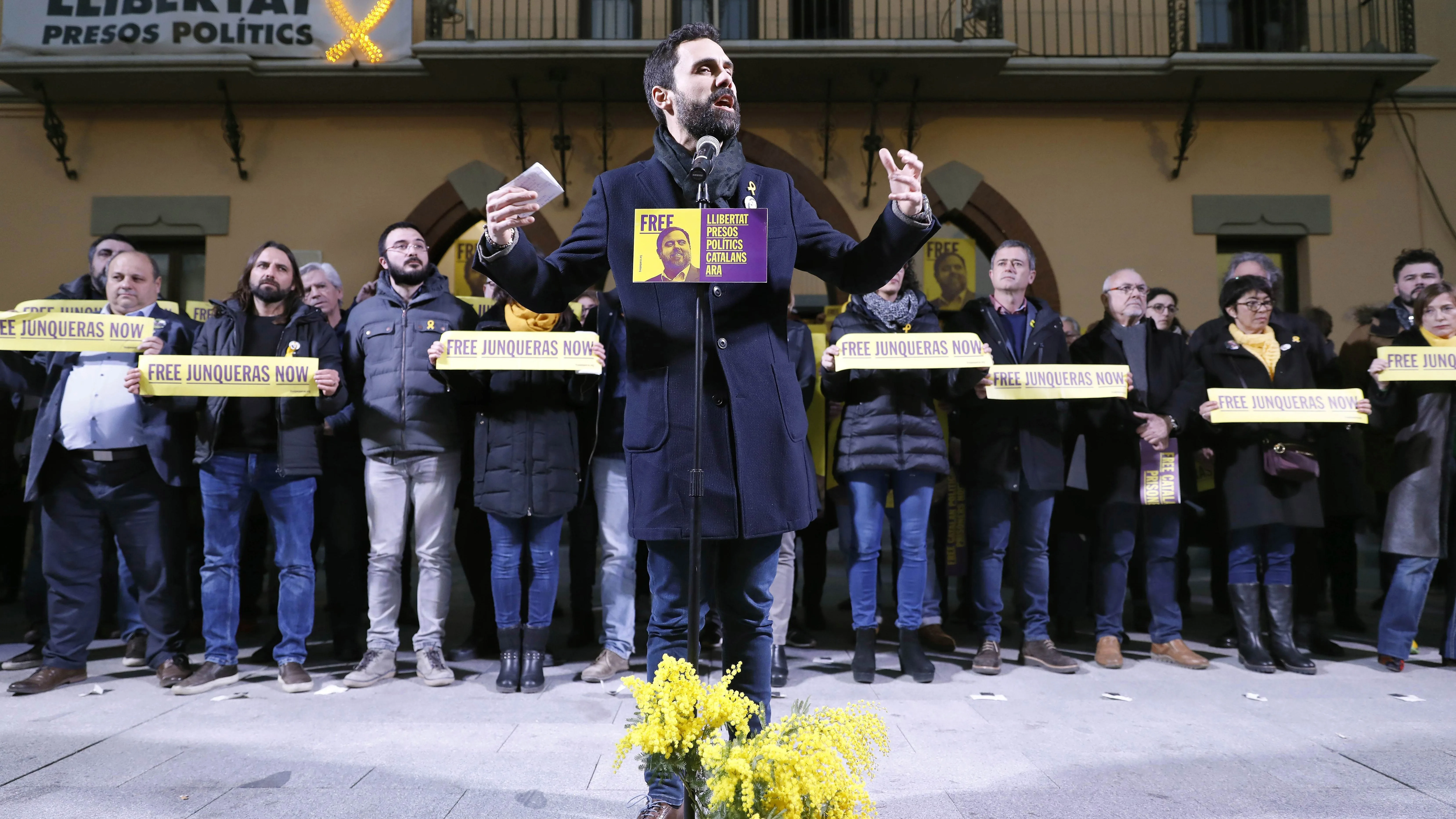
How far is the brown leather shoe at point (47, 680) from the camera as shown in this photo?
4.62m

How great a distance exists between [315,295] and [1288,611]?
19.4 feet

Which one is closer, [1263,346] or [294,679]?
[294,679]

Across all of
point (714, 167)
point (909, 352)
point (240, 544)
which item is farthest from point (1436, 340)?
point (240, 544)

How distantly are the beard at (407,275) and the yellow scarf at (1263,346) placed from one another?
436 cm

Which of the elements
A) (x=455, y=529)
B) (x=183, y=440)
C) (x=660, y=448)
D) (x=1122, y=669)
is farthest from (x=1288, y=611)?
(x=183, y=440)

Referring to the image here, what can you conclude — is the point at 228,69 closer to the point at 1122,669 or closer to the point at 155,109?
the point at 155,109

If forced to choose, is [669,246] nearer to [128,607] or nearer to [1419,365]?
[1419,365]

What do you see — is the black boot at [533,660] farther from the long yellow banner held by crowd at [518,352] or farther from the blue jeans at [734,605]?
the blue jeans at [734,605]

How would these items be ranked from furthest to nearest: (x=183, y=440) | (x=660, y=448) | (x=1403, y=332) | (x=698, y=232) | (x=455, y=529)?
(x=455, y=529)
(x=1403, y=332)
(x=183, y=440)
(x=660, y=448)
(x=698, y=232)

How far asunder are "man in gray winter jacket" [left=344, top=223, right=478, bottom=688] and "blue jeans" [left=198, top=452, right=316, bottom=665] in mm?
324

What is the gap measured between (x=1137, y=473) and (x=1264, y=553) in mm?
771

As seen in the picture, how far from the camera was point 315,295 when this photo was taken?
613 cm

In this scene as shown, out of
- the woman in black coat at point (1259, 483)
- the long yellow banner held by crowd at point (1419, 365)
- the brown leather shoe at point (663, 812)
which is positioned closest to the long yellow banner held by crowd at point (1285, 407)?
the woman in black coat at point (1259, 483)

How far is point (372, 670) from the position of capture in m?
4.75
